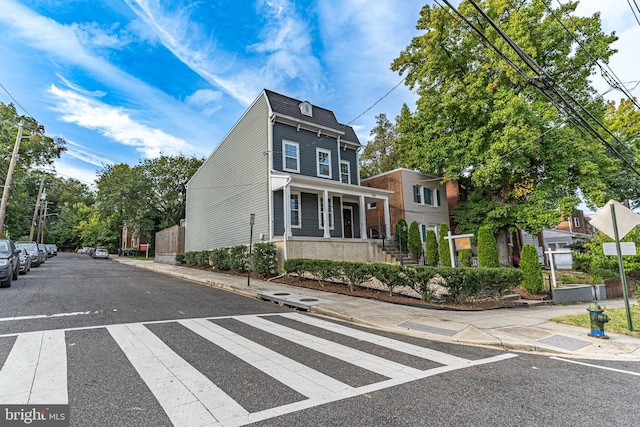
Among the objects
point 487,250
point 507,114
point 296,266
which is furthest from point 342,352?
point 507,114

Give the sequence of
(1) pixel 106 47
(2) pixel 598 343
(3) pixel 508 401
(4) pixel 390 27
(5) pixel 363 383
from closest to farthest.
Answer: (3) pixel 508 401 < (5) pixel 363 383 < (2) pixel 598 343 < (4) pixel 390 27 < (1) pixel 106 47

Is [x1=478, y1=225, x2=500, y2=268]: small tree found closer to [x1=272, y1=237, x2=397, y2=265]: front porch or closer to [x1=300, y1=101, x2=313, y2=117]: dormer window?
[x1=272, y1=237, x2=397, y2=265]: front porch

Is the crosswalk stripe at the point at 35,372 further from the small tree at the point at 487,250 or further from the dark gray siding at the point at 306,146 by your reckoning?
the dark gray siding at the point at 306,146

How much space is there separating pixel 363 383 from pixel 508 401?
4.87 feet

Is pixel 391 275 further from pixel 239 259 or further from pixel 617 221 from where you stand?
pixel 239 259

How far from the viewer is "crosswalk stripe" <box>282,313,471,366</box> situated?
4504 millimetres

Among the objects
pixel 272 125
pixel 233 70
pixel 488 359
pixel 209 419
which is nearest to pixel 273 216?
pixel 272 125

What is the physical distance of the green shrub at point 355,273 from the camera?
10.4 m

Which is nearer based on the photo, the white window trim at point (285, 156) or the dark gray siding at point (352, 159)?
the white window trim at point (285, 156)

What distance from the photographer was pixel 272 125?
16.8 metres

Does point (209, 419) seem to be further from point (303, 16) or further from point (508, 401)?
point (303, 16)

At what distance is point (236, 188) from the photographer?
19.5 m

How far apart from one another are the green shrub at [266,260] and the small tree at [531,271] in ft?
33.5

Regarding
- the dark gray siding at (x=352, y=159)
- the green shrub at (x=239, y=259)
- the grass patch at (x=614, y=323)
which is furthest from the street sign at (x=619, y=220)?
the dark gray siding at (x=352, y=159)
